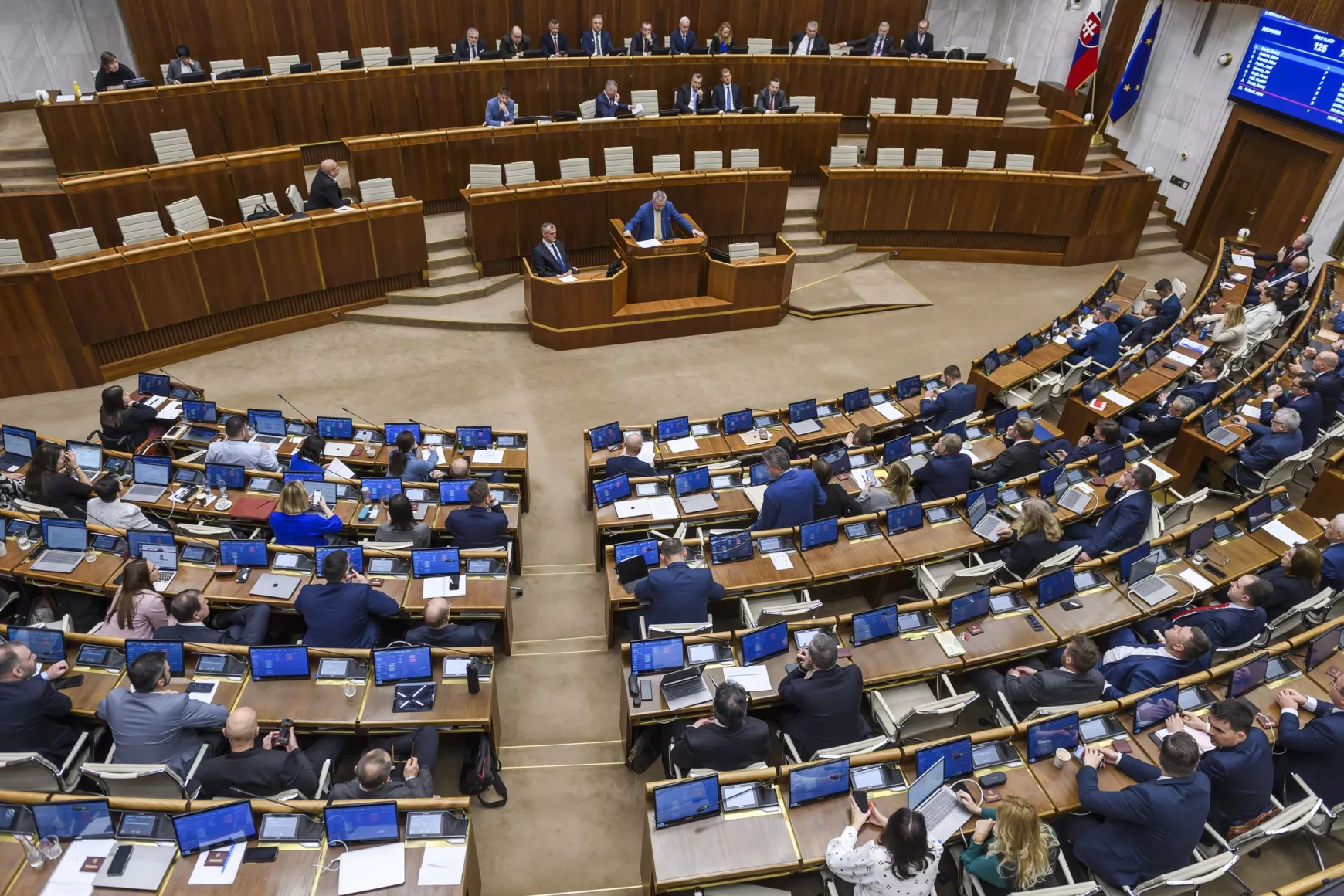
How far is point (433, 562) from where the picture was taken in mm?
5934

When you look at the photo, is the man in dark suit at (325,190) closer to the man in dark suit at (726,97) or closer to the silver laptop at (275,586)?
the man in dark suit at (726,97)

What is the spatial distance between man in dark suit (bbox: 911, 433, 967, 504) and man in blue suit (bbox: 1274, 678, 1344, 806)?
2609 mm

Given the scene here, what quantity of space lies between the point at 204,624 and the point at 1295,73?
14.5 meters

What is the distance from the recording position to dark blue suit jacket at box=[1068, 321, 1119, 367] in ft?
30.7

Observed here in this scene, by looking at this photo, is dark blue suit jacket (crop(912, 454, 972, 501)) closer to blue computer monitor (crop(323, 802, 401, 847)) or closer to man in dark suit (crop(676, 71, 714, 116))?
blue computer monitor (crop(323, 802, 401, 847))

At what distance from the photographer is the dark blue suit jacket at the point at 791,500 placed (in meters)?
6.42

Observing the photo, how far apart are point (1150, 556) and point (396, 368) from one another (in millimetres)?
7667

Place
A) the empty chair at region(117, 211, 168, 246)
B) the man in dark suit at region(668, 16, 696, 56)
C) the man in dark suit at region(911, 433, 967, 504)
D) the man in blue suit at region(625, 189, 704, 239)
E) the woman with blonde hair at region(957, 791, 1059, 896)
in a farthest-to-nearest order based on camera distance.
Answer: the man in dark suit at region(668, 16, 696, 56) < the man in blue suit at region(625, 189, 704, 239) < the empty chair at region(117, 211, 168, 246) < the man in dark suit at region(911, 433, 967, 504) < the woman with blonde hair at region(957, 791, 1059, 896)

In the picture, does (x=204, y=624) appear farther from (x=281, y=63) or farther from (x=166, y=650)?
(x=281, y=63)

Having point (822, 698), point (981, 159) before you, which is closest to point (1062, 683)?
point (822, 698)

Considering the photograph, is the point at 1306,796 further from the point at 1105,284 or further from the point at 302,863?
the point at 1105,284

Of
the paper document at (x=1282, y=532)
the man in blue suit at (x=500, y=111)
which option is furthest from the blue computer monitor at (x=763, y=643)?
the man in blue suit at (x=500, y=111)

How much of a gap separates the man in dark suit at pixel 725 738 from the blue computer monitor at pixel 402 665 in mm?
1556

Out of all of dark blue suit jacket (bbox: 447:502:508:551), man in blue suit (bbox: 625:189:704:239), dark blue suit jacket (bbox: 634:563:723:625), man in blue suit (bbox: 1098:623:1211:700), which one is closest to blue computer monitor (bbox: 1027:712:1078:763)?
man in blue suit (bbox: 1098:623:1211:700)
